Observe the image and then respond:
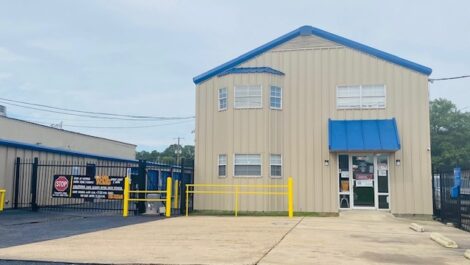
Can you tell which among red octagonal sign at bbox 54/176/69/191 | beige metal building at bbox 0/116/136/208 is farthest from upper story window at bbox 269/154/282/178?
beige metal building at bbox 0/116/136/208

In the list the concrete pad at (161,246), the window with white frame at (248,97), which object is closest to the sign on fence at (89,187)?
the concrete pad at (161,246)

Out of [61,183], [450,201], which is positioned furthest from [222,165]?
[450,201]

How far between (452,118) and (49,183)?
178 ft

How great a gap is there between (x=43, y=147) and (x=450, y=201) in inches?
717

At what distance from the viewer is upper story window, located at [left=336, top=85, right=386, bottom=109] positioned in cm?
1845

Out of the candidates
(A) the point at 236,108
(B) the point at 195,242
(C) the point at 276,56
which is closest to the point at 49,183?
(A) the point at 236,108

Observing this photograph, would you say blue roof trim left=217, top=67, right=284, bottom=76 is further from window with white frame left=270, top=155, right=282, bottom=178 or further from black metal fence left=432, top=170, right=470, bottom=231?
black metal fence left=432, top=170, right=470, bottom=231

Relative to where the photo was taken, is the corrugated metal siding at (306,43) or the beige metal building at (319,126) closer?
the beige metal building at (319,126)

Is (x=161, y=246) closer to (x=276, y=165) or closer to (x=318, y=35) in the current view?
(x=276, y=165)

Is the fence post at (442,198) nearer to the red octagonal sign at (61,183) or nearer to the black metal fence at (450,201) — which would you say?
the black metal fence at (450,201)

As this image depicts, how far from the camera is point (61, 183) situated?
1867 cm

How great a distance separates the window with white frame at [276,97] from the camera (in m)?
Answer: 19.1

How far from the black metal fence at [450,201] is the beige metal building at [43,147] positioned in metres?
17.5

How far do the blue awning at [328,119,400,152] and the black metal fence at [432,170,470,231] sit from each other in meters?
2.18
